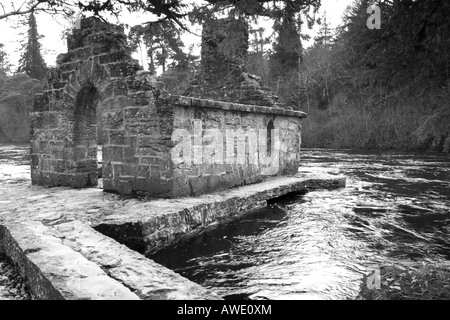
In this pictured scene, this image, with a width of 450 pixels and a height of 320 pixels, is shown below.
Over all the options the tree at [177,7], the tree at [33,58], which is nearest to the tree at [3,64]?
the tree at [33,58]

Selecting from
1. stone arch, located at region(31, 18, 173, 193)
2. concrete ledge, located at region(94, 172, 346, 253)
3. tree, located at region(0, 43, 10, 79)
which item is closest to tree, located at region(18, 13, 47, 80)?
tree, located at region(0, 43, 10, 79)

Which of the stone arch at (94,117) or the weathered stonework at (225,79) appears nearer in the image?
the stone arch at (94,117)

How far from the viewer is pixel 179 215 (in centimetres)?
470

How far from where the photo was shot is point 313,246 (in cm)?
456

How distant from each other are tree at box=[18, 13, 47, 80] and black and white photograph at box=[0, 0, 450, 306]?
116 ft

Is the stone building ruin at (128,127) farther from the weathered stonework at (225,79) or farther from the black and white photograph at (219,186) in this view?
the weathered stonework at (225,79)

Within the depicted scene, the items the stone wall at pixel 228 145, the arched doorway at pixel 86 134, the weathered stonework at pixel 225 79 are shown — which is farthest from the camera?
the weathered stonework at pixel 225 79

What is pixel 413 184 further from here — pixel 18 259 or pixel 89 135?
pixel 18 259

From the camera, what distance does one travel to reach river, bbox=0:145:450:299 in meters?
3.43

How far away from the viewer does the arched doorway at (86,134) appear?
6.55 meters

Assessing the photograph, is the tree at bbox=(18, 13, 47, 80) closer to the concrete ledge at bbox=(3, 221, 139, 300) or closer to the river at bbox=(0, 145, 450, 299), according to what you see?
the river at bbox=(0, 145, 450, 299)

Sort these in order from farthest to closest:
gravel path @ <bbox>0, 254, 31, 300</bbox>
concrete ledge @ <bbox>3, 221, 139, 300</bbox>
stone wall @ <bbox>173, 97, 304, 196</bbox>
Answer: stone wall @ <bbox>173, 97, 304, 196</bbox>, gravel path @ <bbox>0, 254, 31, 300</bbox>, concrete ledge @ <bbox>3, 221, 139, 300</bbox>

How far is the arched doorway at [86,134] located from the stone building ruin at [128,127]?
18 millimetres

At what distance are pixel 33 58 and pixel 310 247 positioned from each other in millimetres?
44051
